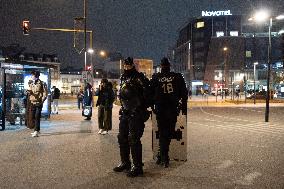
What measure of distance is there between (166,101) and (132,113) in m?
0.94

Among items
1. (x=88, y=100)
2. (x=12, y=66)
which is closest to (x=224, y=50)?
(x=88, y=100)

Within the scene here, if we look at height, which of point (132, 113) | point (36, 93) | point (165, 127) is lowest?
point (165, 127)

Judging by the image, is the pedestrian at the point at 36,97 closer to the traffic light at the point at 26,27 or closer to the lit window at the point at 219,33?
the traffic light at the point at 26,27

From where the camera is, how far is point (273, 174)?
24.0ft

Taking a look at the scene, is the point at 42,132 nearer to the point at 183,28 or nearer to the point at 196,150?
the point at 196,150

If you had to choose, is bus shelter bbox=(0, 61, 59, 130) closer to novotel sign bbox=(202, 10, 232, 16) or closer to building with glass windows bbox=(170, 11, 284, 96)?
building with glass windows bbox=(170, 11, 284, 96)

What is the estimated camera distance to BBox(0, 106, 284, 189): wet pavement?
673 cm

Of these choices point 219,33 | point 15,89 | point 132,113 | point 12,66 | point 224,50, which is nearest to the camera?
point 132,113

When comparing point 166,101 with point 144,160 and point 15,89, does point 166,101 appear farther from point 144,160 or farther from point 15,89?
point 15,89

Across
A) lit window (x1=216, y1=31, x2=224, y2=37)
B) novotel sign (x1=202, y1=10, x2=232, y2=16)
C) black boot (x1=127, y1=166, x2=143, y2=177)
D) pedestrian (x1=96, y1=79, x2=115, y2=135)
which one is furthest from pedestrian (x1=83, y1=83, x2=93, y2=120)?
novotel sign (x1=202, y1=10, x2=232, y2=16)

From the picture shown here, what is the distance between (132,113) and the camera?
7.38 meters

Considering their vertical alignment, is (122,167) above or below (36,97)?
below

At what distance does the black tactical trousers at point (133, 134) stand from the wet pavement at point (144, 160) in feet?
1.19

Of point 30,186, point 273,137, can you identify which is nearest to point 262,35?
point 273,137
